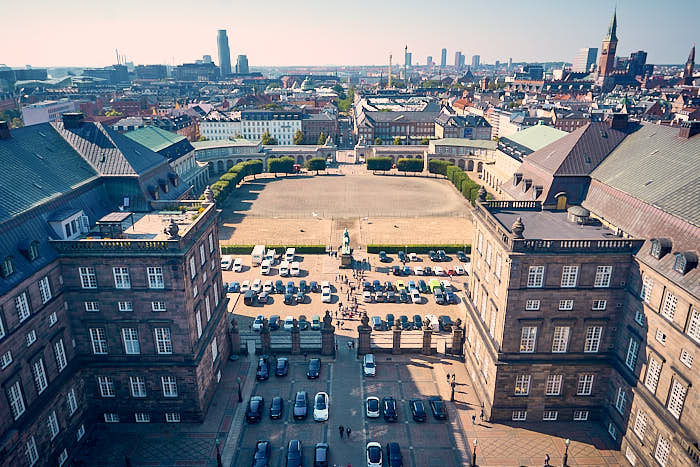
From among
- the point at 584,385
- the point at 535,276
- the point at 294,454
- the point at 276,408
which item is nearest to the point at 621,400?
the point at 584,385

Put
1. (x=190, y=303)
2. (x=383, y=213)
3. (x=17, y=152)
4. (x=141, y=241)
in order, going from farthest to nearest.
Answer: (x=383, y=213) < (x=17, y=152) < (x=190, y=303) < (x=141, y=241)

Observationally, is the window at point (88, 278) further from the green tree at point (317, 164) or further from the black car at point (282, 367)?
the green tree at point (317, 164)

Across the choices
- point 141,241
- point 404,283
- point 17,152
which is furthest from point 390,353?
point 17,152

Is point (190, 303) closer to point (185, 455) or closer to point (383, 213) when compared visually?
point (185, 455)

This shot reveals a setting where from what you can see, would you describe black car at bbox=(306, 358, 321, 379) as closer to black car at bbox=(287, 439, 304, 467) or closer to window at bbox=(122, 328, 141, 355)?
black car at bbox=(287, 439, 304, 467)

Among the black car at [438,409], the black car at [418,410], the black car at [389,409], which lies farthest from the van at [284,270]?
the black car at [438,409]

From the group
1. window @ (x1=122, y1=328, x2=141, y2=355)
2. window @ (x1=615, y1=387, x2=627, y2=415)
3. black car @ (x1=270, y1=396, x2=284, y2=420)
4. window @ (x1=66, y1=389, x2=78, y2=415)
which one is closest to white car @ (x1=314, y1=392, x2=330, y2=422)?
black car @ (x1=270, y1=396, x2=284, y2=420)
